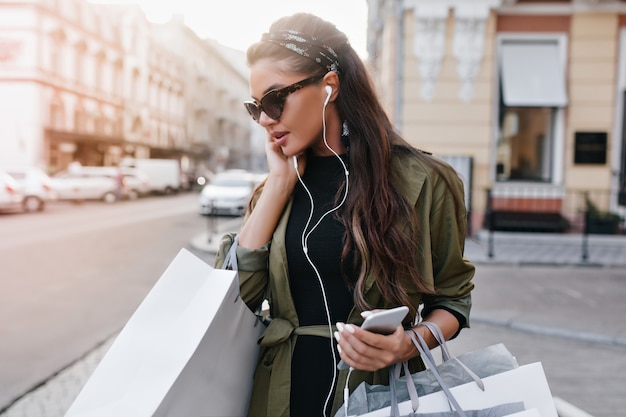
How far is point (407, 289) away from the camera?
1.54 meters

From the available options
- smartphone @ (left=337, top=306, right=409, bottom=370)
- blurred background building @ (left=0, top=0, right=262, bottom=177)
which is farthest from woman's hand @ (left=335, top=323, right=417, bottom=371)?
blurred background building @ (left=0, top=0, right=262, bottom=177)

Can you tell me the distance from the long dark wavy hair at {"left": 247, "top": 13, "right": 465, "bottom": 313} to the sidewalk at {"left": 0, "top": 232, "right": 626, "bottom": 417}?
44 centimetres

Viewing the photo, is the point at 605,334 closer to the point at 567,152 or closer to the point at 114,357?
the point at 114,357

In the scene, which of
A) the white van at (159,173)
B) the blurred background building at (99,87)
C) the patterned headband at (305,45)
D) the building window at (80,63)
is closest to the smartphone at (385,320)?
the patterned headband at (305,45)

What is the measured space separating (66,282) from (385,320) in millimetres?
8588

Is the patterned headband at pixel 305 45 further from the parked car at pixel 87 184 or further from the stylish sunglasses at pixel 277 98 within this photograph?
the parked car at pixel 87 184

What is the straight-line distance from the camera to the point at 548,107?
42.9 ft

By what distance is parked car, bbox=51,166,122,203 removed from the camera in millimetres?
26016

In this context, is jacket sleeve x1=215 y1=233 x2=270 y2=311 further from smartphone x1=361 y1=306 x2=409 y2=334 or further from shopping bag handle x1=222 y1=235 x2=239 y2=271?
smartphone x1=361 y1=306 x2=409 y2=334

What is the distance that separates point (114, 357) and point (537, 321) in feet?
19.7

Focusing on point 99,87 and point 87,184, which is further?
point 99,87

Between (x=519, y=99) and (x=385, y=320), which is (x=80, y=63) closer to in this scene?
(x=519, y=99)

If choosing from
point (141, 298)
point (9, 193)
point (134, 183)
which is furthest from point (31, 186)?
point (141, 298)

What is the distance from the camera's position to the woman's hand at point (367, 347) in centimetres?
124
